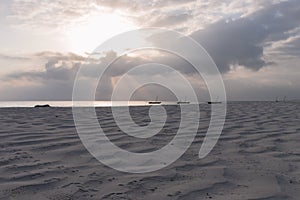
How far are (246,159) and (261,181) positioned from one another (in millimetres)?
910

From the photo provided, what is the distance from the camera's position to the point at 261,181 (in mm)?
3342

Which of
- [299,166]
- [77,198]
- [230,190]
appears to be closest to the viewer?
[77,198]

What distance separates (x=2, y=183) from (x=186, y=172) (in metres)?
2.00

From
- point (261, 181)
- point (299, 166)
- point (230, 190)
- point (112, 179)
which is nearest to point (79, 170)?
point (112, 179)

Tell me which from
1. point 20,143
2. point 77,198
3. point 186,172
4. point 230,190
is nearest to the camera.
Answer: point 77,198

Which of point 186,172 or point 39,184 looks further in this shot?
point 186,172

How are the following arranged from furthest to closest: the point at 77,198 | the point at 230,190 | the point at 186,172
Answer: the point at 186,172 → the point at 230,190 → the point at 77,198

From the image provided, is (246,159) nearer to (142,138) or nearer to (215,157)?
(215,157)

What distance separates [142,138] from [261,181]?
284cm

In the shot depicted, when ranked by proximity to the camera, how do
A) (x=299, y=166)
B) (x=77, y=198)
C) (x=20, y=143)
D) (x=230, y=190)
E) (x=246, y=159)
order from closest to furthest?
(x=77, y=198) < (x=230, y=190) < (x=299, y=166) < (x=246, y=159) < (x=20, y=143)

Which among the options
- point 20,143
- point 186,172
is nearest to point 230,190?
point 186,172

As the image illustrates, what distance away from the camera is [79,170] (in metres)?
3.69

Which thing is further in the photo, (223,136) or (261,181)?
(223,136)

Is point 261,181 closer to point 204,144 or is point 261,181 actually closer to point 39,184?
point 204,144
